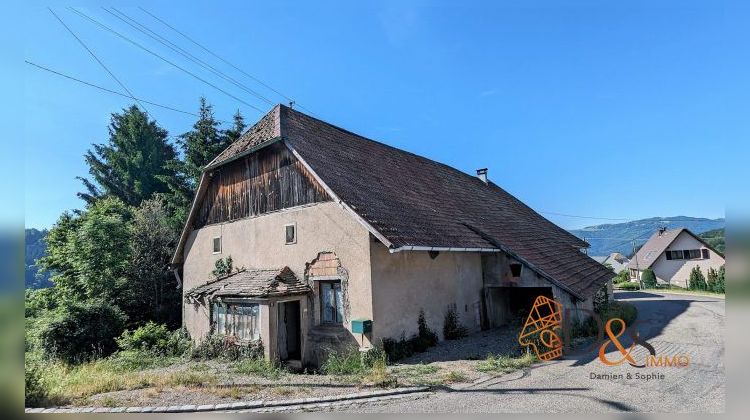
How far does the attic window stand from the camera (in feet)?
44.1

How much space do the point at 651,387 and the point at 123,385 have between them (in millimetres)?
10442

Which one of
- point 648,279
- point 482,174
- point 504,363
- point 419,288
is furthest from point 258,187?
point 648,279

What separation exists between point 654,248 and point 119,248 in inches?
2089

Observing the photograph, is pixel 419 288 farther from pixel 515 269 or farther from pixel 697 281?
pixel 697 281

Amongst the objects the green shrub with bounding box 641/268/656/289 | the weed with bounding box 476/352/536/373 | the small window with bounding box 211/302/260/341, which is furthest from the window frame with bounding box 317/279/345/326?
the green shrub with bounding box 641/268/656/289

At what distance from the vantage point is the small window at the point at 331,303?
10982 millimetres

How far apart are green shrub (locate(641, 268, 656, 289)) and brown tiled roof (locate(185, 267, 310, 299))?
43950 mm

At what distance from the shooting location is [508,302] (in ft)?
52.6

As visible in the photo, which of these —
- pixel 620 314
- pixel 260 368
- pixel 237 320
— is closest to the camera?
pixel 260 368

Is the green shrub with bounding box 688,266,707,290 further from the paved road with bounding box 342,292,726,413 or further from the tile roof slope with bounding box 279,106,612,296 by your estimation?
the paved road with bounding box 342,292,726,413

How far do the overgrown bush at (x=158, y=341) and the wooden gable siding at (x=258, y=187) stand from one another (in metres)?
4.42
